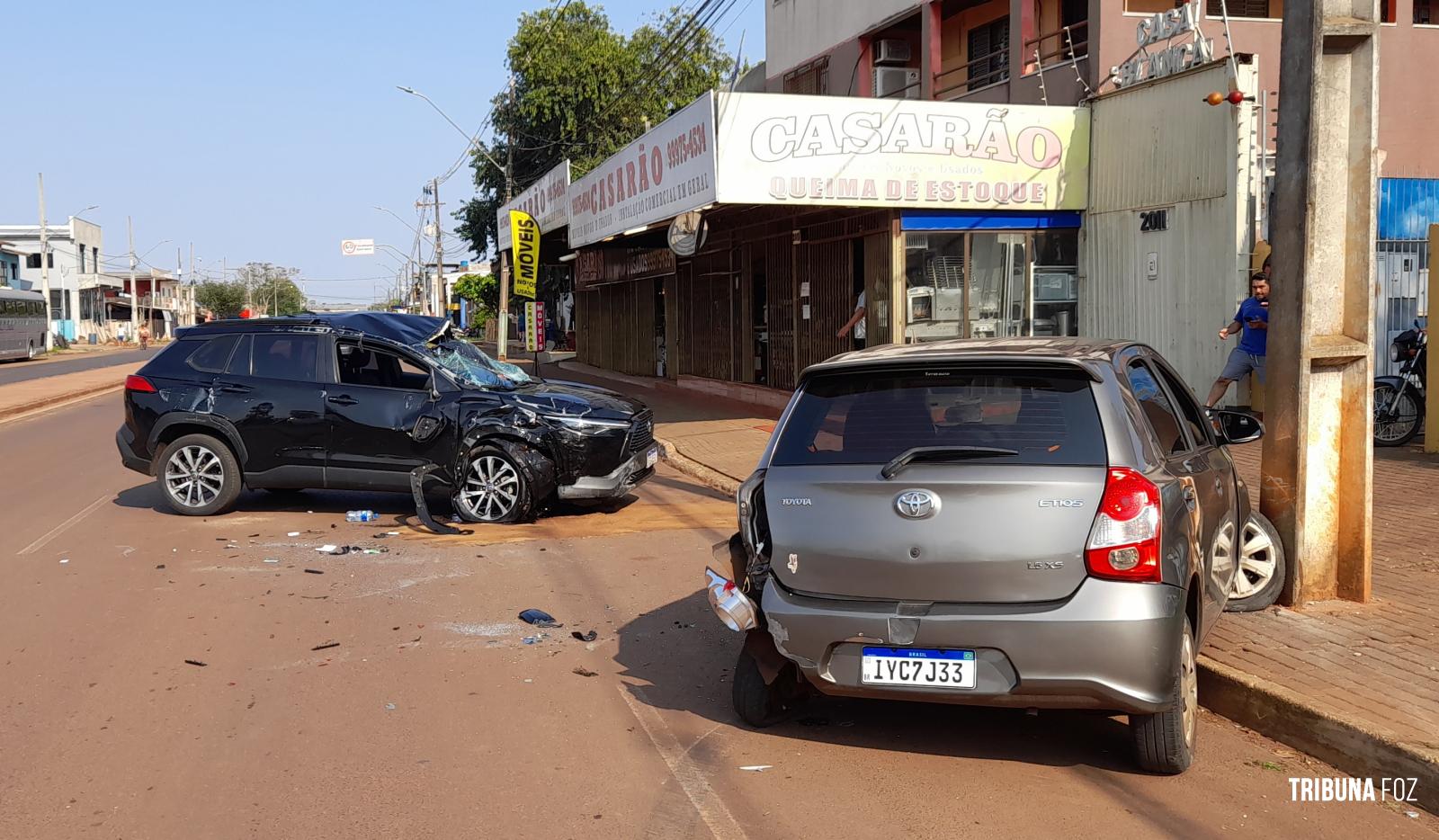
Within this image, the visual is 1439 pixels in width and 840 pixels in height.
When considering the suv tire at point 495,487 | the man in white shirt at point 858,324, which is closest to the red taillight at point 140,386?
the suv tire at point 495,487

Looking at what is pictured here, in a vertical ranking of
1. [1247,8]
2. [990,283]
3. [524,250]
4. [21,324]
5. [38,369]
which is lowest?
[38,369]

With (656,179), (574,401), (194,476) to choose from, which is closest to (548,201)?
(656,179)

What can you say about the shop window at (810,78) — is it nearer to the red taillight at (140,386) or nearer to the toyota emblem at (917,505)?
the red taillight at (140,386)

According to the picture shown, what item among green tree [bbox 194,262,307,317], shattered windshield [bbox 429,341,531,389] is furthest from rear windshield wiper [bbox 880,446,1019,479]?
green tree [bbox 194,262,307,317]

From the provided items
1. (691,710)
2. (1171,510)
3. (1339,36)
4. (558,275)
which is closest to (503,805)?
(691,710)

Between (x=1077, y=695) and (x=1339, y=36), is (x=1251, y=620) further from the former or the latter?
(x=1339, y=36)

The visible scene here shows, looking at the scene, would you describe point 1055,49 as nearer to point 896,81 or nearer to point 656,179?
point 896,81

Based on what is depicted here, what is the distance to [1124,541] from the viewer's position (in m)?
4.23

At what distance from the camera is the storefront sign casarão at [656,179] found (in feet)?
49.4

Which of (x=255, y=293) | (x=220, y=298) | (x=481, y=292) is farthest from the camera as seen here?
(x=255, y=293)

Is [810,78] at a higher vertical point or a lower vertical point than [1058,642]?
higher

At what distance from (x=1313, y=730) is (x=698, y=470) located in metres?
9.08

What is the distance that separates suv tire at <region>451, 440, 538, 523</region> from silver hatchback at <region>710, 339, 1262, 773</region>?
5241mm

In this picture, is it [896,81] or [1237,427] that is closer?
[1237,427]
